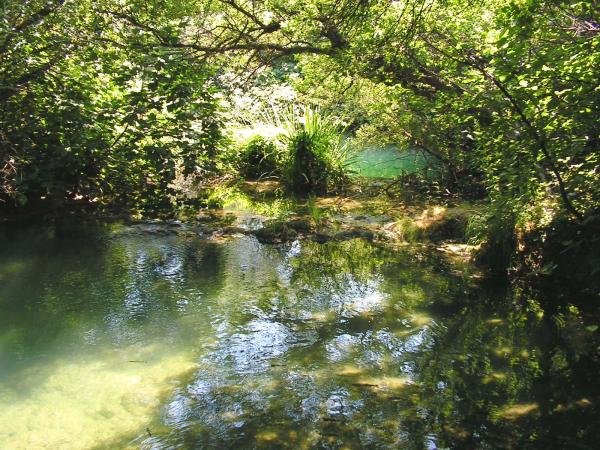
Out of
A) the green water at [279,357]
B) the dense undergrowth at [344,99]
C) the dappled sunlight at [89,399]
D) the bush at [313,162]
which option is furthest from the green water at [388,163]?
the dappled sunlight at [89,399]

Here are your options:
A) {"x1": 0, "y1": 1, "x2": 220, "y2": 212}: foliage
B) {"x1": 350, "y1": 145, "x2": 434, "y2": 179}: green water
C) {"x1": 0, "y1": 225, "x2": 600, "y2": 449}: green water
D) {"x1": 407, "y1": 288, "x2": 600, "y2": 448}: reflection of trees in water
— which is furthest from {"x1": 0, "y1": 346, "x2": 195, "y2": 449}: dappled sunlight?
{"x1": 350, "y1": 145, "x2": 434, "y2": 179}: green water

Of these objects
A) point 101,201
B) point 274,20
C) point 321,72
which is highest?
point 274,20

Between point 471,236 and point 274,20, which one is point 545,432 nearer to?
point 471,236

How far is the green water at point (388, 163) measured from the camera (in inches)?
359

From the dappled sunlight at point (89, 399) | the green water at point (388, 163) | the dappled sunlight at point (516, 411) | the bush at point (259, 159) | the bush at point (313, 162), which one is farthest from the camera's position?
the bush at point (259, 159)

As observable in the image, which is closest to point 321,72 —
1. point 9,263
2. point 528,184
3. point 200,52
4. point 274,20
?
point 274,20

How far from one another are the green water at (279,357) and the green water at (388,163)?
165 inches

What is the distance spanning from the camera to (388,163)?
13.8 m

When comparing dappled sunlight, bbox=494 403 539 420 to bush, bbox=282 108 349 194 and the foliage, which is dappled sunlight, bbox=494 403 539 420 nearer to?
the foliage

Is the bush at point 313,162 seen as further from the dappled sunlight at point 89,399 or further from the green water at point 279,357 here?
the dappled sunlight at point 89,399

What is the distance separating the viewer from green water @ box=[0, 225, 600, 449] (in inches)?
103

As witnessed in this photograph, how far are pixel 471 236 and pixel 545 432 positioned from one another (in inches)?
128

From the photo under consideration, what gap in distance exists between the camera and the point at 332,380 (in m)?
3.08

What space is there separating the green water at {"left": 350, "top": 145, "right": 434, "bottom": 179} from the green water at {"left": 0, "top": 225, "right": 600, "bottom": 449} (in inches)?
165
